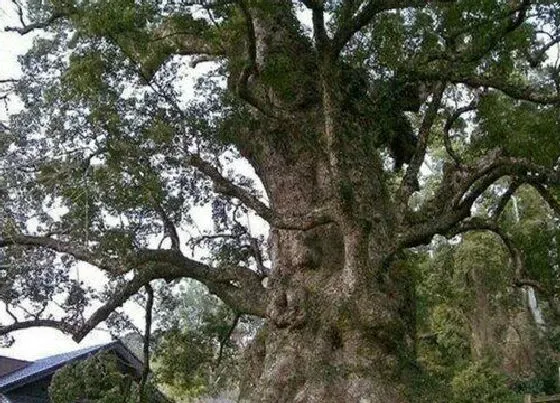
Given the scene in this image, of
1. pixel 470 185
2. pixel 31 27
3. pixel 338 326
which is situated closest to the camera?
pixel 338 326

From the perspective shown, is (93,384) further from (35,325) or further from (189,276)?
(189,276)

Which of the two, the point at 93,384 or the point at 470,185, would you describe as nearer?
the point at 470,185

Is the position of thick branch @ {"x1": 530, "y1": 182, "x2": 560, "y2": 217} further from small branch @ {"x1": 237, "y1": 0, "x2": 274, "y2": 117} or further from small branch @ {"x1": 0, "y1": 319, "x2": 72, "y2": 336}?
small branch @ {"x1": 0, "y1": 319, "x2": 72, "y2": 336}

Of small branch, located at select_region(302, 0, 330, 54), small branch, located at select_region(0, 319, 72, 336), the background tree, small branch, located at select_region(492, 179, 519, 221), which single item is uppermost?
small branch, located at select_region(302, 0, 330, 54)

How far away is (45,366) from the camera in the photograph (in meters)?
14.9

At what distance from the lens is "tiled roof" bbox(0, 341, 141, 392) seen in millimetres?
13727

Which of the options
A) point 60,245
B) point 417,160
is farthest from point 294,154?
point 60,245

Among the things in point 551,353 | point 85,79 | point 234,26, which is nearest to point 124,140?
point 85,79

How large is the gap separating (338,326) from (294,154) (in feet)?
9.12

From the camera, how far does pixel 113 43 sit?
7.65 meters

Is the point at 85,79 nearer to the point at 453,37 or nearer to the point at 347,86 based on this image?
the point at 347,86

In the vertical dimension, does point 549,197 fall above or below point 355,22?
below

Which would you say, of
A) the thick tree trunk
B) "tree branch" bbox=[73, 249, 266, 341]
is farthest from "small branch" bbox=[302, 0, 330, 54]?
"tree branch" bbox=[73, 249, 266, 341]

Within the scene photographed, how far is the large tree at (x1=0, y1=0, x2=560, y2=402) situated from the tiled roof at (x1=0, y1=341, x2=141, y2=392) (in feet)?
18.2
